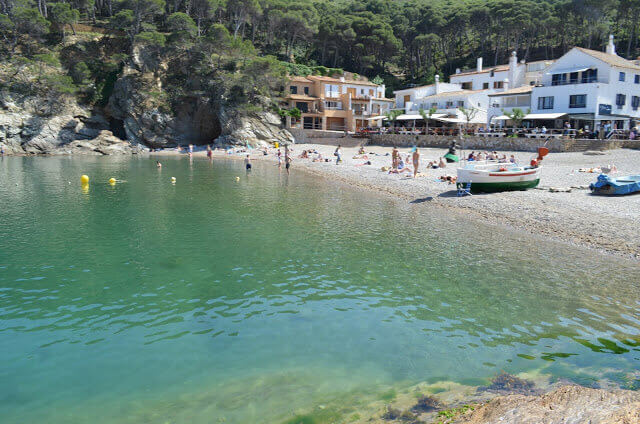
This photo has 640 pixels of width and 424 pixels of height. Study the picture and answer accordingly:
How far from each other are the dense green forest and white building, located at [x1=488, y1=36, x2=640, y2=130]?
31.7 m

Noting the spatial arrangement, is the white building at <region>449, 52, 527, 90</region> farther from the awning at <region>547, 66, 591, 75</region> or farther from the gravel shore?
the gravel shore

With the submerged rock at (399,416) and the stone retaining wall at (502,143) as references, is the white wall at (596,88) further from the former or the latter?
the submerged rock at (399,416)

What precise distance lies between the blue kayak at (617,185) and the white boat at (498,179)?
11.0 feet

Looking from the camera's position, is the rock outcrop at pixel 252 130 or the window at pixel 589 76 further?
the rock outcrop at pixel 252 130

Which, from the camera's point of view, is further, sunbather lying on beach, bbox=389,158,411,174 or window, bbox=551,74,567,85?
window, bbox=551,74,567,85

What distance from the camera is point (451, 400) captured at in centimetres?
734

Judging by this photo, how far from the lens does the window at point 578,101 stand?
46.5 metres

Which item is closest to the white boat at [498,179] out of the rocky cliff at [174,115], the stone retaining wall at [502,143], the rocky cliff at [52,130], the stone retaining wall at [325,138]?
the stone retaining wall at [502,143]

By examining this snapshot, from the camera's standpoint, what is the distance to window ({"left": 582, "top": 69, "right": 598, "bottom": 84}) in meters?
46.8

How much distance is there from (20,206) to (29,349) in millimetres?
18254

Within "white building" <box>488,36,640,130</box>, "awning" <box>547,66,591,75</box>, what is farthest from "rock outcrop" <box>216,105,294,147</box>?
"awning" <box>547,66,591,75</box>

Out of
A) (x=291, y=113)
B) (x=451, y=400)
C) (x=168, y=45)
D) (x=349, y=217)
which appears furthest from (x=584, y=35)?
(x=451, y=400)

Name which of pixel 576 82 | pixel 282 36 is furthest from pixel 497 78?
pixel 282 36

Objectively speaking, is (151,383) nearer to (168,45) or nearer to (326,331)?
(326,331)
